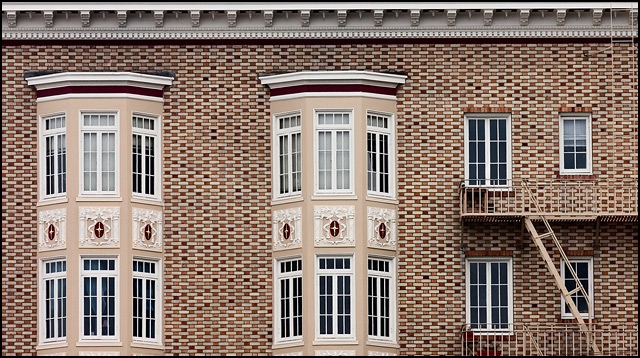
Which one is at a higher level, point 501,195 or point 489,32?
point 489,32

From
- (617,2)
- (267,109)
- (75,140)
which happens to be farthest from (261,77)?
(617,2)

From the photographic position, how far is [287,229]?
65.2m

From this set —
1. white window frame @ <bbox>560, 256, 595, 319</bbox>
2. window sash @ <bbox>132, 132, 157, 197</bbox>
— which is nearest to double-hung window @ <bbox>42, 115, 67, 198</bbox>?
window sash @ <bbox>132, 132, 157, 197</bbox>

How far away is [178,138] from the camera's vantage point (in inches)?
2603

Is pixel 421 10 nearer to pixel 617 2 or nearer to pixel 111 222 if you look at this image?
pixel 617 2

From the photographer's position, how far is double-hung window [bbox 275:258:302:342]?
6494 centimetres

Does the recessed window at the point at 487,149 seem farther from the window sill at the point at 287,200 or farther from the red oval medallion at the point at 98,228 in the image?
the red oval medallion at the point at 98,228

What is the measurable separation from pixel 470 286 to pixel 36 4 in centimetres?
1408

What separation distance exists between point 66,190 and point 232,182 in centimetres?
448

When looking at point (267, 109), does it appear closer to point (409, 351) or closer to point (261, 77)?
point (261, 77)

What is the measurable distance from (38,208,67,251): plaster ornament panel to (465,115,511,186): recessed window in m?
11.0

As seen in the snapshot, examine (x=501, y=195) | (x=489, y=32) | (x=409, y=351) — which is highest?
(x=489, y=32)

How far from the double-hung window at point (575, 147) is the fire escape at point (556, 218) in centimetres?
54

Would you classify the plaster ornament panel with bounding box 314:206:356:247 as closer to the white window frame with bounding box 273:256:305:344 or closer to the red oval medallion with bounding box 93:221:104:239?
the white window frame with bounding box 273:256:305:344
